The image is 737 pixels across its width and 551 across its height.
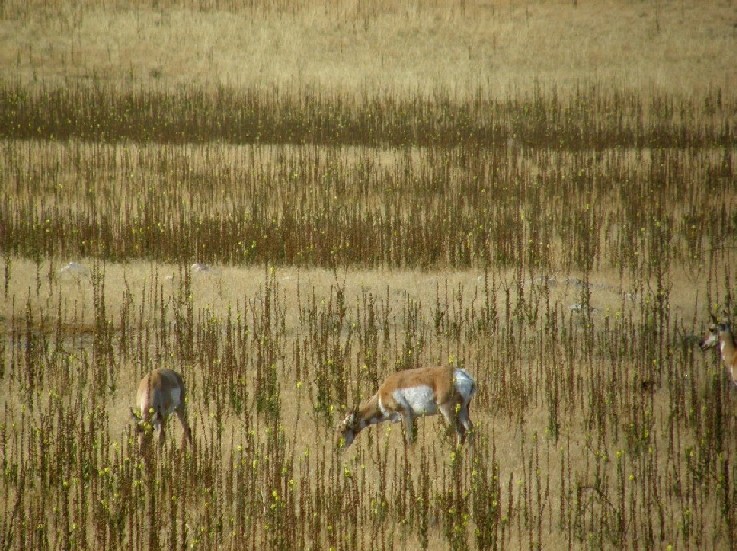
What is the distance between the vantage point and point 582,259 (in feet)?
51.7

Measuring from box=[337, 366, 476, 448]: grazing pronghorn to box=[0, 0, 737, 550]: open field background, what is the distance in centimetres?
25

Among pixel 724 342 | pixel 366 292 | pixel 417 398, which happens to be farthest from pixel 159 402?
pixel 724 342

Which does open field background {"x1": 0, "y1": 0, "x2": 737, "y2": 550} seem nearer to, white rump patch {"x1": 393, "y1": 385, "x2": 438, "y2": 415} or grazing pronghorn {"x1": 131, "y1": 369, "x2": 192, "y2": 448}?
grazing pronghorn {"x1": 131, "y1": 369, "x2": 192, "y2": 448}

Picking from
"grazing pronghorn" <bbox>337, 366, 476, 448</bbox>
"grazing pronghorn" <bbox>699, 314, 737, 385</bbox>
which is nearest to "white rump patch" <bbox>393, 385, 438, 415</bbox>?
"grazing pronghorn" <bbox>337, 366, 476, 448</bbox>

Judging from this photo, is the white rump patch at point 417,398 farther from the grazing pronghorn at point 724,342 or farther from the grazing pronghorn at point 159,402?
the grazing pronghorn at point 724,342

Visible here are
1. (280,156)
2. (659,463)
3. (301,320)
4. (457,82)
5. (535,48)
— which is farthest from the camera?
(535,48)

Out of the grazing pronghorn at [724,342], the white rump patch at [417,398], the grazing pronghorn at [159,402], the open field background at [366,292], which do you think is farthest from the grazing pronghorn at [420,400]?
the grazing pronghorn at [724,342]

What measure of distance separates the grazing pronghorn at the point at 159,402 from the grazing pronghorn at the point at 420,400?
4.77 ft

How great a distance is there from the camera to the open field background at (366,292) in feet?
26.8

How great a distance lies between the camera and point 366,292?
1410 cm

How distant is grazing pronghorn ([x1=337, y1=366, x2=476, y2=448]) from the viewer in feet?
30.2

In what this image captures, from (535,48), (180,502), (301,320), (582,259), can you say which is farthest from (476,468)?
(535,48)

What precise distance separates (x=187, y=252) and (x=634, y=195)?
830 centimetres

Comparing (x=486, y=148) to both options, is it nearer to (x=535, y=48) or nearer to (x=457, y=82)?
(x=457, y=82)
